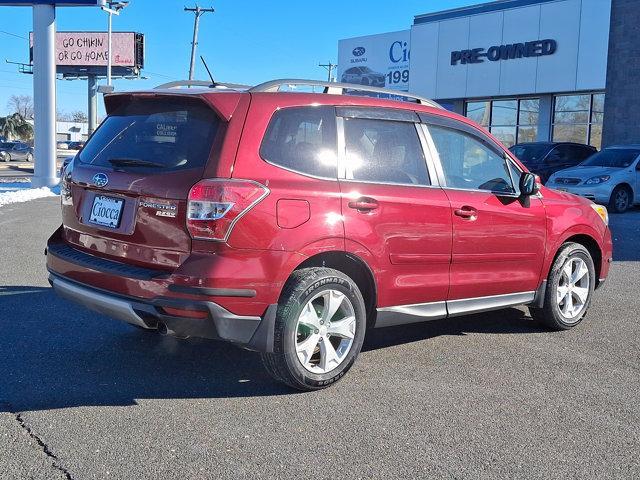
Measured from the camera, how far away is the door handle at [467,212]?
4986mm

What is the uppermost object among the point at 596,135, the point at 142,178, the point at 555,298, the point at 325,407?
the point at 596,135

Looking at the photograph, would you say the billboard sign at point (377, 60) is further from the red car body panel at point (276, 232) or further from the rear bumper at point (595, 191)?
the red car body panel at point (276, 232)

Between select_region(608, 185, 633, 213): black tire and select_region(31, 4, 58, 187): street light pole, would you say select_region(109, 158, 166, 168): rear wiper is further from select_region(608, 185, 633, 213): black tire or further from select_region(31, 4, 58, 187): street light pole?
select_region(31, 4, 58, 187): street light pole

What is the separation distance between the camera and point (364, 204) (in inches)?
174

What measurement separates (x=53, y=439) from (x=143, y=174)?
1.57 metres

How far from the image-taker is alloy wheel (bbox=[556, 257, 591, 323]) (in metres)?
5.98

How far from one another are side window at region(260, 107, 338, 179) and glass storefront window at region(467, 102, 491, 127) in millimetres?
23927

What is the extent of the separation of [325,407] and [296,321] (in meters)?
0.54

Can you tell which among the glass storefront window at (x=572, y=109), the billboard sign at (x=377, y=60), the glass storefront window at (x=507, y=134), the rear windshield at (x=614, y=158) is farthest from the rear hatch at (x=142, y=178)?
the billboard sign at (x=377, y=60)

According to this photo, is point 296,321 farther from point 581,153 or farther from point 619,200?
point 581,153

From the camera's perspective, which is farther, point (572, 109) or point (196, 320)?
point (572, 109)

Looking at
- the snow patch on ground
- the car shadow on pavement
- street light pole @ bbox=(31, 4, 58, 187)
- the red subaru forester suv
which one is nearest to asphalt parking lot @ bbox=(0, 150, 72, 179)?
the snow patch on ground

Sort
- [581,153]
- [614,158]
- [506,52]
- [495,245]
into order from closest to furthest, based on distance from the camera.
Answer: [495,245], [614,158], [581,153], [506,52]

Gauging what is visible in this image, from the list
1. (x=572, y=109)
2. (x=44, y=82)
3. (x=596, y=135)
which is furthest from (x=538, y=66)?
(x=44, y=82)
